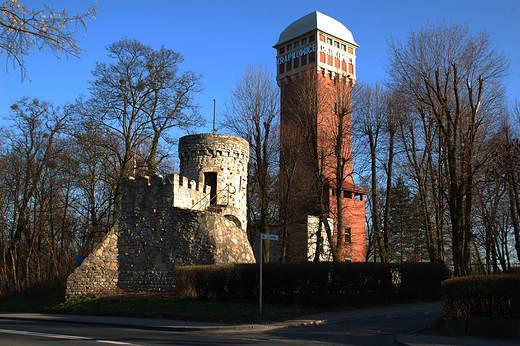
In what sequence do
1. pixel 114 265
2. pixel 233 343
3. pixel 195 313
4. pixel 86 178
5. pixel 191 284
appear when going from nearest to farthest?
1. pixel 233 343
2. pixel 195 313
3. pixel 191 284
4. pixel 114 265
5. pixel 86 178

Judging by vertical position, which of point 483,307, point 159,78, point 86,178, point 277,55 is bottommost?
point 483,307

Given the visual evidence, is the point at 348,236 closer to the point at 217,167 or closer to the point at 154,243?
the point at 217,167

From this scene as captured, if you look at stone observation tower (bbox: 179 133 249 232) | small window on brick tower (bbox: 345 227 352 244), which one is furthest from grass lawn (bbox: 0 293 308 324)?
small window on brick tower (bbox: 345 227 352 244)

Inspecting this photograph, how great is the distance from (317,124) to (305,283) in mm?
11966

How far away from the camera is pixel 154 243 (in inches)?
733

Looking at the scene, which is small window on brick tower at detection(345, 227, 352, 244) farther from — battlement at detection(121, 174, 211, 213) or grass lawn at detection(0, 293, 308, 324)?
grass lawn at detection(0, 293, 308, 324)

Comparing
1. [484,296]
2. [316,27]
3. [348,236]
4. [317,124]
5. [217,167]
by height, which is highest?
[316,27]

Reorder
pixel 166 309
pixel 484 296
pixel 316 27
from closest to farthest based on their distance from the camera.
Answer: pixel 484 296
pixel 166 309
pixel 316 27

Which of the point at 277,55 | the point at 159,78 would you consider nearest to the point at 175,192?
the point at 159,78

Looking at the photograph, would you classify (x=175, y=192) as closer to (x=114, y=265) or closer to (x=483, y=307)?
(x=114, y=265)

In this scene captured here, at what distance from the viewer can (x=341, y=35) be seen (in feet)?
135

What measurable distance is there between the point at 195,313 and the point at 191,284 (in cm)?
281

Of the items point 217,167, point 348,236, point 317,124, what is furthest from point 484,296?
point 348,236

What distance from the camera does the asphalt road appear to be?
8.95 m
